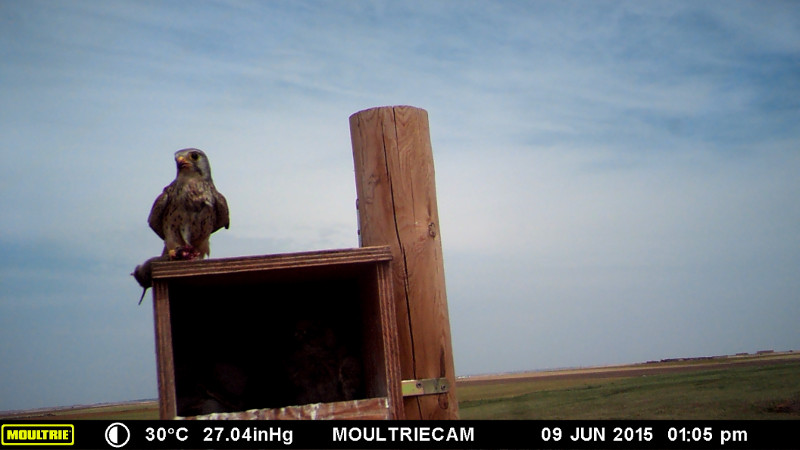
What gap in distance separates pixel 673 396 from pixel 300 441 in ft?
56.9

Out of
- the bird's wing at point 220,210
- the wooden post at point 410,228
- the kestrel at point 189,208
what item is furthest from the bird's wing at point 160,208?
the wooden post at point 410,228

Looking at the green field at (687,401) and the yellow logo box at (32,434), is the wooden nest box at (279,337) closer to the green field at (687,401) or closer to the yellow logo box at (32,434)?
the yellow logo box at (32,434)

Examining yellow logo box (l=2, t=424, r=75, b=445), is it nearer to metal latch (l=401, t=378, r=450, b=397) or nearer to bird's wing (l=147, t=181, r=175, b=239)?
bird's wing (l=147, t=181, r=175, b=239)

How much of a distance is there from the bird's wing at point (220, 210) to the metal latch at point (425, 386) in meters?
1.59

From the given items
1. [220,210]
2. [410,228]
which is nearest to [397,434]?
[410,228]

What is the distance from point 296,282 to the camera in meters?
4.91

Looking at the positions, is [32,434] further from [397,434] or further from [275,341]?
[397,434]

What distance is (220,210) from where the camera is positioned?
479 centimetres

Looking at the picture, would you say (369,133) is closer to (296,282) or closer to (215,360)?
(296,282)

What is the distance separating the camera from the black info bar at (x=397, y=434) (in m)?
3.73

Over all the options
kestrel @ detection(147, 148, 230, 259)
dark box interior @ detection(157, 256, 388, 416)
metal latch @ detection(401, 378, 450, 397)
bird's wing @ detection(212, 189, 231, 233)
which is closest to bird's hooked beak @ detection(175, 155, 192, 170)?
kestrel @ detection(147, 148, 230, 259)

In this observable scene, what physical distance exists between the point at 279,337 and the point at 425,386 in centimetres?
155

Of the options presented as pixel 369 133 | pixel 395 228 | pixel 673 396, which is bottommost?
pixel 673 396

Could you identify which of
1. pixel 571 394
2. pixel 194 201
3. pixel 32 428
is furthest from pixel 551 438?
pixel 571 394
